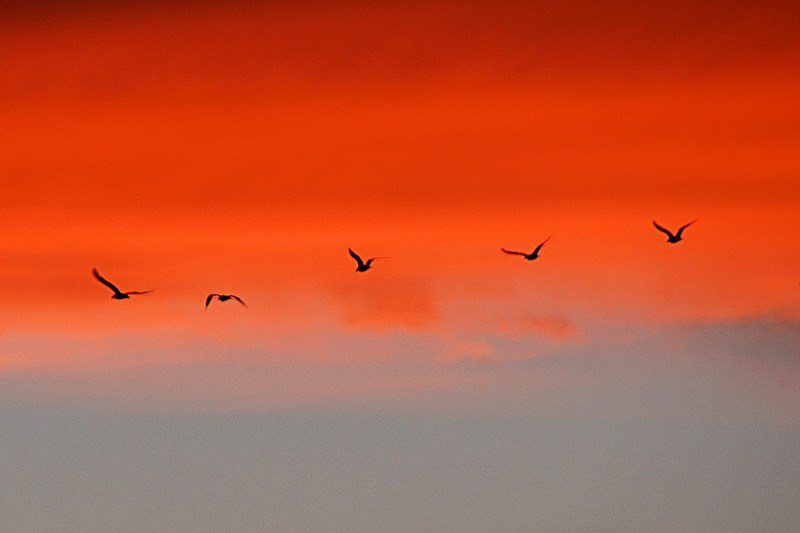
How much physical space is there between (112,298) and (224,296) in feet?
38.2

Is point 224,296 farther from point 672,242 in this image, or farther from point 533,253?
point 672,242

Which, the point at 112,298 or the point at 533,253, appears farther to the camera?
the point at 533,253

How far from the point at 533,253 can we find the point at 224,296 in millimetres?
28548

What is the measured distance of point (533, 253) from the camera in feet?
276

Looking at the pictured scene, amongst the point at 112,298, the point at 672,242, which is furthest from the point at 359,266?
the point at 672,242

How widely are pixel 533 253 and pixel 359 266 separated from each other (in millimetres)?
16093

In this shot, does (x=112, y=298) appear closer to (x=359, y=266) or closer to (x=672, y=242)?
(x=359, y=266)

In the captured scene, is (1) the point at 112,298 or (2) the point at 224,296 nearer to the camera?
(1) the point at 112,298

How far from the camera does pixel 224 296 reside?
85062 millimetres

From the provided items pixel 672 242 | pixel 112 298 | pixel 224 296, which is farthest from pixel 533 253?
pixel 112 298

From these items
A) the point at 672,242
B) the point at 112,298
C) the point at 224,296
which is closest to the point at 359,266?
the point at 224,296

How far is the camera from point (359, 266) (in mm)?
80500

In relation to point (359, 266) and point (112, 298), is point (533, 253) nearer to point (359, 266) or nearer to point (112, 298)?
point (359, 266)

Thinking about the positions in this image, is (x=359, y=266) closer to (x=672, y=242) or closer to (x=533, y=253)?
(x=533, y=253)
